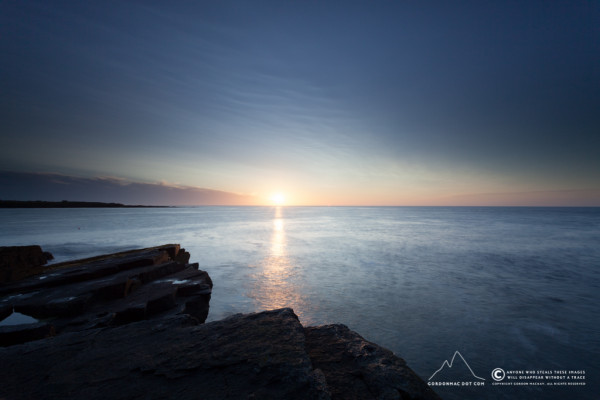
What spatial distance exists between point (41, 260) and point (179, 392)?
423 inches

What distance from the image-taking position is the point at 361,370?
279 cm

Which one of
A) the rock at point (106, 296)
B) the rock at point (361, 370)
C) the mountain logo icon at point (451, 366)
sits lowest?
the mountain logo icon at point (451, 366)

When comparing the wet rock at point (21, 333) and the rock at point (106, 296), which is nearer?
the wet rock at point (21, 333)

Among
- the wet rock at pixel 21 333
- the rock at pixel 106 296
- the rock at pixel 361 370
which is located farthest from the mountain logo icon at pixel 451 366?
the wet rock at pixel 21 333

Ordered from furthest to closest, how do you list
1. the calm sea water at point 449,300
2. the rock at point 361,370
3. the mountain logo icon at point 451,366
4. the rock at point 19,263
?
1. the rock at point 19,263
2. the calm sea water at point 449,300
3. the mountain logo icon at point 451,366
4. the rock at point 361,370

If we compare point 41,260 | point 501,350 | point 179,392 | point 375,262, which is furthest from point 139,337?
point 375,262

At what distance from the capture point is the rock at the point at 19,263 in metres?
7.22

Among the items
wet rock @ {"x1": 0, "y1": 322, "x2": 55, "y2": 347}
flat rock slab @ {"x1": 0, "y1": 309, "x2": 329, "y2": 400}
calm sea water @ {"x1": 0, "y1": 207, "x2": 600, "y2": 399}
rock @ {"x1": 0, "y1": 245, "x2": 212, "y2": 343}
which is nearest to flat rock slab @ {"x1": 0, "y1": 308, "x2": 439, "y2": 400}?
flat rock slab @ {"x1": 0, "y1": 309, "x2": 329, "y2": 400}

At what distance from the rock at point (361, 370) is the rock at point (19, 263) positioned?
9.91 metres

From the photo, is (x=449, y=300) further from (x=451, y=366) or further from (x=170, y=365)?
(x=170, y=365)

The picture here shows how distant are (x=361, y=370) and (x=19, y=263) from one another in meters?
11.6

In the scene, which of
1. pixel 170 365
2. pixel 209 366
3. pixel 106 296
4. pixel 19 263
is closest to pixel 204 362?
pixel 209 366

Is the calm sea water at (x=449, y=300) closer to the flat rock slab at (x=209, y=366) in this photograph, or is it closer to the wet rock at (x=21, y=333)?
the flat rock slab at (x=209, y=366)

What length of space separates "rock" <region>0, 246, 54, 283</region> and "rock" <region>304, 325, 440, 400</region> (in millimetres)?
9908
